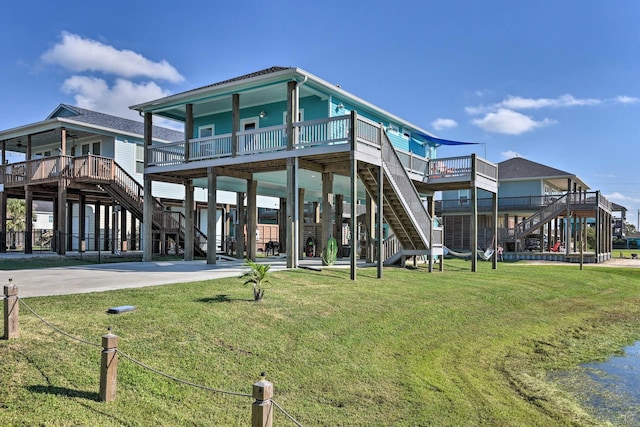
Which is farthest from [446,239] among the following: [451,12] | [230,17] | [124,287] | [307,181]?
[124,287]

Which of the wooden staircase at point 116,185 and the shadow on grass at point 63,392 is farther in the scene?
the wooden staircase at point 116,185

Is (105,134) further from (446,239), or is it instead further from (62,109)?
(446,239)

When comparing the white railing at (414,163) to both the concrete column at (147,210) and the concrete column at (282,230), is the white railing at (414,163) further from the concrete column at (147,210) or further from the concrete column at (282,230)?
the concrete column at (147,210)

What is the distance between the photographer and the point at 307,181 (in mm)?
21828

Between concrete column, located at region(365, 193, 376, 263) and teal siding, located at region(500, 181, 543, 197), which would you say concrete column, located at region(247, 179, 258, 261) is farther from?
teal siding, located at region(500, 181, 543, 197)

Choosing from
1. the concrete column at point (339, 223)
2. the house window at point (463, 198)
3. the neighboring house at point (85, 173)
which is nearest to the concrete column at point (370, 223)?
the concrete column at point (339, 223)

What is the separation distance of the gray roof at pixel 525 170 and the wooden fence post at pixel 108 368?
1653 inches

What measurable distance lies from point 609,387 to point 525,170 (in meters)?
39.7

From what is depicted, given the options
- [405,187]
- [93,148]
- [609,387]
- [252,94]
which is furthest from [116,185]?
[609,387]

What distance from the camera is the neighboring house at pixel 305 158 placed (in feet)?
49.6

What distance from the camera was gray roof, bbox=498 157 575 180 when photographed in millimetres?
41969

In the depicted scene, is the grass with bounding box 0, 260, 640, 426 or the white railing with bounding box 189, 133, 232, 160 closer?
the grass with bounding box 0, 260, 640, 426

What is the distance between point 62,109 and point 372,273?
2364 cm

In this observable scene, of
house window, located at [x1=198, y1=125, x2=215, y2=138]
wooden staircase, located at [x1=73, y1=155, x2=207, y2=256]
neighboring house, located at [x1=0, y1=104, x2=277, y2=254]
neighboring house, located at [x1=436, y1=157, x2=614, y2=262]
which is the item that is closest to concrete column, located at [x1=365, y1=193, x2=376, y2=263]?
house window, located at [x1=198, y1=125, x2=215, y2=138]
